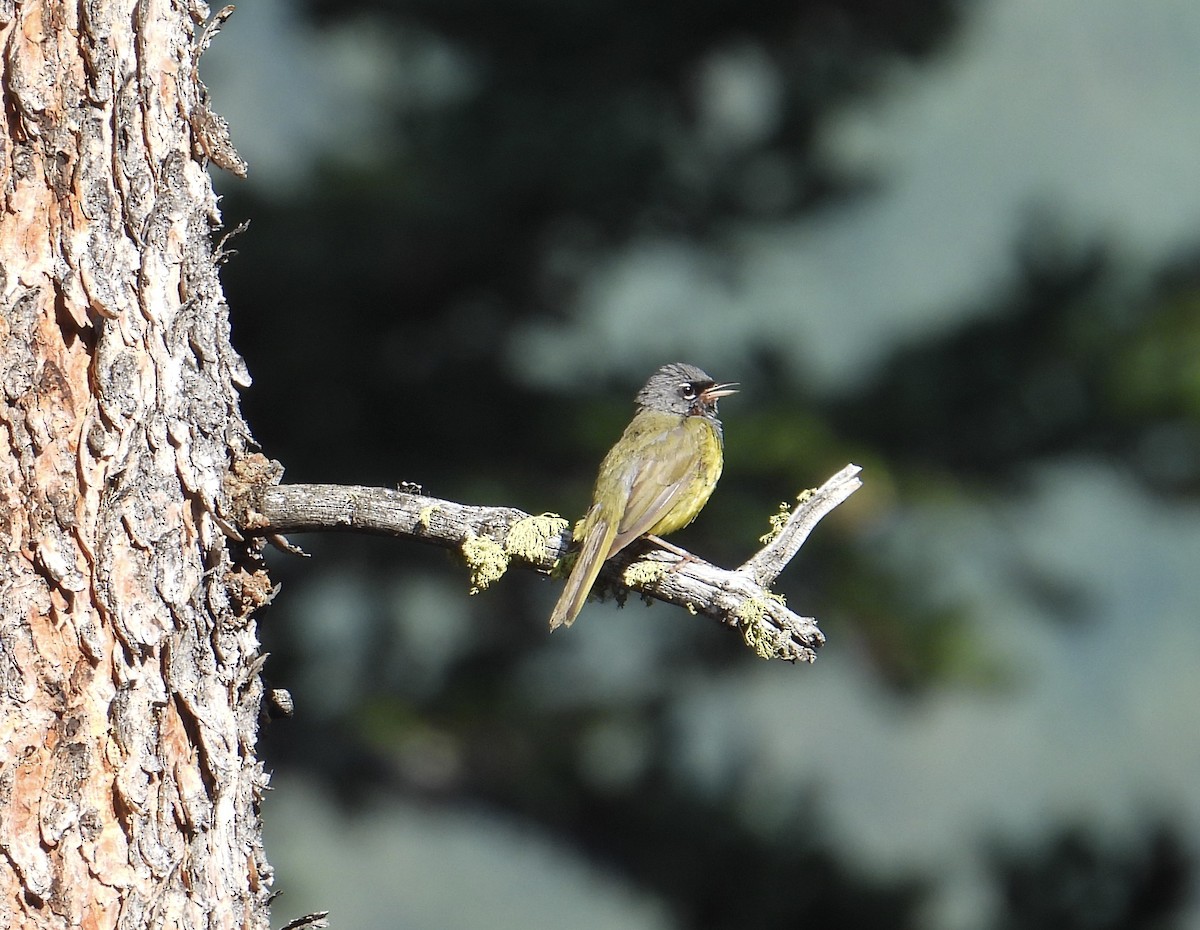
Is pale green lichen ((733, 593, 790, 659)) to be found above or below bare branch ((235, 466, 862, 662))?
below

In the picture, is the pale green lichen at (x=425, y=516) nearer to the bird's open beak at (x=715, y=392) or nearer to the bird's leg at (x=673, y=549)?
the bird's leg at (x=673, y=549)

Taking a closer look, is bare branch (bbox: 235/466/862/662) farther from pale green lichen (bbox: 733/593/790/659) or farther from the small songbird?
the small songbird

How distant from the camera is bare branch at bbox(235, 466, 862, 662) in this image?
310 centimetres

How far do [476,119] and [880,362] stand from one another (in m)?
2.34

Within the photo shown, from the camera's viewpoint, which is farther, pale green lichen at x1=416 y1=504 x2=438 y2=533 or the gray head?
the gray head

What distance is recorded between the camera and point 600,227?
26.3 feet

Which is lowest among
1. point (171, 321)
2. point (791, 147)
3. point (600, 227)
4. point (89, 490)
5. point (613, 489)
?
point (89, 490)

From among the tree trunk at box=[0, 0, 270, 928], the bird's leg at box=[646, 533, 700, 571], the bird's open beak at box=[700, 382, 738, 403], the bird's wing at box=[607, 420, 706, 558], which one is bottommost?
the tree trunk at box=[0, 0, 270, 928]

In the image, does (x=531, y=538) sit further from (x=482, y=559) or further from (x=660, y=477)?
(x=660, y=477)

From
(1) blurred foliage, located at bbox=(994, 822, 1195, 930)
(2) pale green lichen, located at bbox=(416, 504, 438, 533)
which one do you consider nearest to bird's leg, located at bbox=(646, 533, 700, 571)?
(2) pale green lichen, located at bbox=(416, 504, 438, 533)

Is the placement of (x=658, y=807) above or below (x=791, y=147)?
below

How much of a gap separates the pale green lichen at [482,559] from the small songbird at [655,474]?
37cm

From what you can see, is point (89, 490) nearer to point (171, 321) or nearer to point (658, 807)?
point (171, 321)

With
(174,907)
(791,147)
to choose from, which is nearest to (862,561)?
(791,147)
